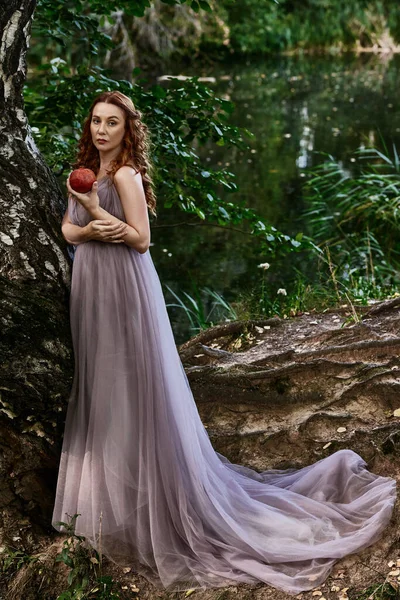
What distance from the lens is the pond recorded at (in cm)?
910

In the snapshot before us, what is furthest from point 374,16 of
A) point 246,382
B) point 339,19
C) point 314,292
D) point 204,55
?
point 246,382

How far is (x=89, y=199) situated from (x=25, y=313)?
500 mm

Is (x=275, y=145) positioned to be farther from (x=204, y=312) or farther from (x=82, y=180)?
(x=82, y=180)

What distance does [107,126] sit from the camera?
3393 millimetres

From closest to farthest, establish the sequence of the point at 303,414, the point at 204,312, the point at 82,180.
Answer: the point at 82,180
the point at 303,414
the point at 204,312

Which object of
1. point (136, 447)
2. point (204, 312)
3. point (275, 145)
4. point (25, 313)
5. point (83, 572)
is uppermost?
point (275, 145)

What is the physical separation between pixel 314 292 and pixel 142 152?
3.41m

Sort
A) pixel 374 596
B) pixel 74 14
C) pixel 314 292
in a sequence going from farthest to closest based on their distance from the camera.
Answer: pixel 314 292, pixel 74 14, pixel 374 596

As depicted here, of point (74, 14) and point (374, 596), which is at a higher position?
point (74, 14)

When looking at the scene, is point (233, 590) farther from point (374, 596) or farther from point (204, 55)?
point (204, 55)

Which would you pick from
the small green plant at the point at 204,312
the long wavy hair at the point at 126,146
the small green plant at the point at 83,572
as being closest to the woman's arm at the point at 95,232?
the long wavy hair at the point at 126,146

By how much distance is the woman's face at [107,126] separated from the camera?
11.1 feet

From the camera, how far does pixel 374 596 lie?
3104 millimetres

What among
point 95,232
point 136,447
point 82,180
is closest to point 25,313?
point 95,232
